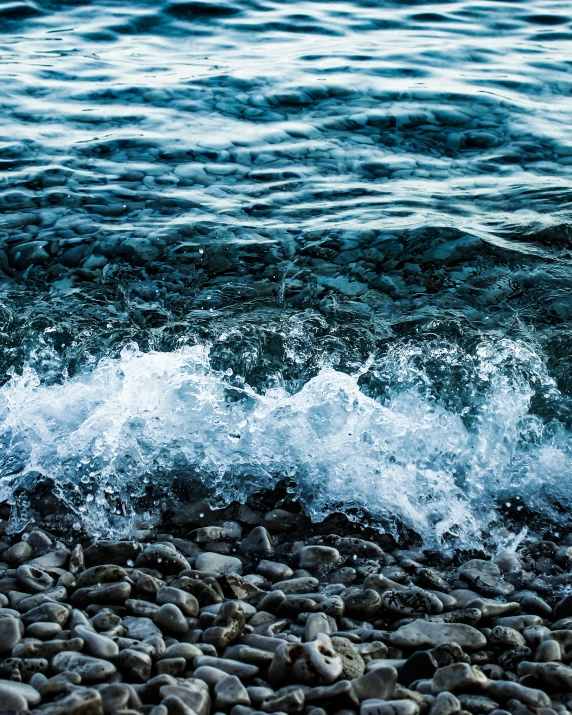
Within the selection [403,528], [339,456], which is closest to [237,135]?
[339,456]

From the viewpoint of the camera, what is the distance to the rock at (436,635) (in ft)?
7.67

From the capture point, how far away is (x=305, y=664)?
211cm

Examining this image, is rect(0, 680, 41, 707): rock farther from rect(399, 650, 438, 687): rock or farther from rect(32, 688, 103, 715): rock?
rect(399, 650, 438, 687): rock

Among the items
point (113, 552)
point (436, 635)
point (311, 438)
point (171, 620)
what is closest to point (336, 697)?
point (436, 635)

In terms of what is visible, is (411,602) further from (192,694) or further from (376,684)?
(192,694)

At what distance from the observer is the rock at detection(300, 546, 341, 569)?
113 inches

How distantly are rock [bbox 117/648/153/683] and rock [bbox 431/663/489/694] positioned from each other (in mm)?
727

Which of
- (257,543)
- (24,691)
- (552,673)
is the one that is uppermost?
(24,691)

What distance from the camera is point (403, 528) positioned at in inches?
124

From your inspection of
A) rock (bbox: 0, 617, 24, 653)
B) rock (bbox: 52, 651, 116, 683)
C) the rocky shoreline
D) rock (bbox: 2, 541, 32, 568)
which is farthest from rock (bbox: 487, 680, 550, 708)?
rock (bbox: 2, 541, 32, 568)

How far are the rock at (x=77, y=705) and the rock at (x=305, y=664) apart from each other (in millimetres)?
455

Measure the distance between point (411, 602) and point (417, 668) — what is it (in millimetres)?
384

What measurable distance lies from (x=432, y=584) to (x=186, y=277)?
231cm

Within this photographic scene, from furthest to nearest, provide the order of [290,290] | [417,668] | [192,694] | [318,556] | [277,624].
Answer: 1. [290,290]
2. [318,556]
3. [277,624]
4. [417,668]
5. [192,694]
